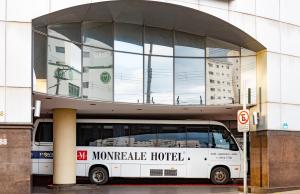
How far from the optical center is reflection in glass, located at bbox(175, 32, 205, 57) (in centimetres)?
2130

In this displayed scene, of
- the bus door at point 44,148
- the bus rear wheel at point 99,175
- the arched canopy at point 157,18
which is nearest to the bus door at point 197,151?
the bus rear wheel at point 99,175

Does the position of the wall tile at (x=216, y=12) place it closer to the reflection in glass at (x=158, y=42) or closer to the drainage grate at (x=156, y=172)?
the reflection in glass at (x=158, y=42)

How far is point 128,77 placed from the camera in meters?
20.3

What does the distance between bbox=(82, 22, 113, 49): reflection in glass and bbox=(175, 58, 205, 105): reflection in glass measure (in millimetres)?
2947

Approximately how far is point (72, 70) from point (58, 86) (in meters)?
0.93

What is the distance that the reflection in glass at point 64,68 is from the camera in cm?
1786

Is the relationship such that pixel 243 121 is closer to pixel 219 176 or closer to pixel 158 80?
pixel 158 80

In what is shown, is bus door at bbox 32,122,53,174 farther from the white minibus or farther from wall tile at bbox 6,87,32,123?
wall tile at bbox 6,87,32,123

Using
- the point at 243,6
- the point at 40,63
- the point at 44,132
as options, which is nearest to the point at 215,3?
the point at 243,6

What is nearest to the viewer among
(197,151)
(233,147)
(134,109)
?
(134,109)

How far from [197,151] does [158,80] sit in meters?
4.89

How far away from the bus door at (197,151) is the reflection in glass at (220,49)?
13.7ft

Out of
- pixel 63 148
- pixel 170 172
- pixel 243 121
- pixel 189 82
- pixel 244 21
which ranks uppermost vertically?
pixel 244 21

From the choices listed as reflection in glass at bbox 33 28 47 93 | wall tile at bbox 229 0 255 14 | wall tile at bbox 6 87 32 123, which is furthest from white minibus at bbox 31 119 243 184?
wall tile at bbox 6 87 32 123
